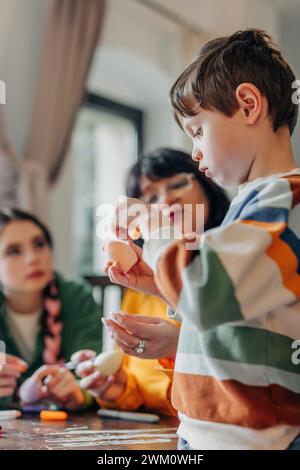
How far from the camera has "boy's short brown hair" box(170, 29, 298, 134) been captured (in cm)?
88

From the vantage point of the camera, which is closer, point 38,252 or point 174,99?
point 174,99

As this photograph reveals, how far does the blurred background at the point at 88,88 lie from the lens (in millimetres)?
2908

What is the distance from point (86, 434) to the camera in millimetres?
1125

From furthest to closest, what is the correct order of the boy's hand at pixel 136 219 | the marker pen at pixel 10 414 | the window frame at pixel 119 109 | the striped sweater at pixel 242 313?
the window frame at pixel 119 109 → the marker pen at pixel 10 414 → the boy's hand at pixel 136 219 → the striped sweater at pixel 242 313

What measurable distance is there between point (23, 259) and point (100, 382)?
62 centimetres

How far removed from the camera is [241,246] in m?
0.74

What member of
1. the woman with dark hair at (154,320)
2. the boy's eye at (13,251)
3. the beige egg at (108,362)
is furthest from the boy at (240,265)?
the boy's eye at (13,251)

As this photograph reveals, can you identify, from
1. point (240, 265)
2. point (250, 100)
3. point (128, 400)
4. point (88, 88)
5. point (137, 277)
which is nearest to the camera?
point (240, 265)

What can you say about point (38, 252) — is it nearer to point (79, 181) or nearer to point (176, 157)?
point (176, 157)

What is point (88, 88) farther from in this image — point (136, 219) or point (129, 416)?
point (136, 219)

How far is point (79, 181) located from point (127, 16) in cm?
97

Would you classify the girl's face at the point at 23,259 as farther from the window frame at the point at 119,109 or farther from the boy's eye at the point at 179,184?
the window frame at the point at 119,109

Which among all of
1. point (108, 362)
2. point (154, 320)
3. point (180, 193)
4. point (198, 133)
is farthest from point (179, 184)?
point (198, 133)

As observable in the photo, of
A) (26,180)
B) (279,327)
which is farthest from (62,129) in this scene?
(279,327)
